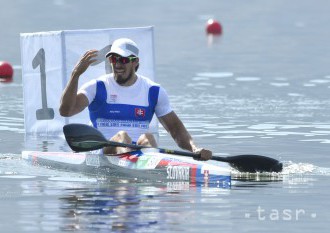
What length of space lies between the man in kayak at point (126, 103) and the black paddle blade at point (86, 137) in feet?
0.87

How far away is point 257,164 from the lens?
56.0 ft

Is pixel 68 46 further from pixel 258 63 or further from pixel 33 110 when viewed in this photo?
pixel 258 63

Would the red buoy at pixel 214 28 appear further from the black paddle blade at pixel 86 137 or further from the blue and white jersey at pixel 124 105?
the black paddle blade at pixel 86 137

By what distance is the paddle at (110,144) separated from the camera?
1656 centimetres

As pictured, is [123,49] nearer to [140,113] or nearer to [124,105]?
[124,105]

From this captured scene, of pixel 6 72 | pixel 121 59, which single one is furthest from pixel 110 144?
pixel 6 72

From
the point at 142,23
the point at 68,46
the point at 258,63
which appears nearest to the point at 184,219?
the point at 68,46

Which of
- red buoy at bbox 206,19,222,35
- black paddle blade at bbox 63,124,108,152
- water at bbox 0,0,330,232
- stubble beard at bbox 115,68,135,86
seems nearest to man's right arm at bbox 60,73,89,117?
black paddle blade at bbox 63,124,108,152

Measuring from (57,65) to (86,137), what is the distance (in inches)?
190

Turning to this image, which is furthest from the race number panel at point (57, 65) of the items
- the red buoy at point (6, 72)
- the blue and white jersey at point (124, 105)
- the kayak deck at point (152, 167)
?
the red buoy at point (6, 72)

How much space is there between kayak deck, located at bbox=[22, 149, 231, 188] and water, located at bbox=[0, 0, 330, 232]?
134 mm

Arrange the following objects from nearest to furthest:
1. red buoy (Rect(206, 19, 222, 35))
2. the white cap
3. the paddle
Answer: the paddle < the white cap < red buoy (Rect(206, 19, 222, 35))

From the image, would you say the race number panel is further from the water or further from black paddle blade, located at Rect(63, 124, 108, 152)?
black paddle blade, located at Rect(63, 124, 108, 152)

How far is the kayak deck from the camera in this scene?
16000mm
